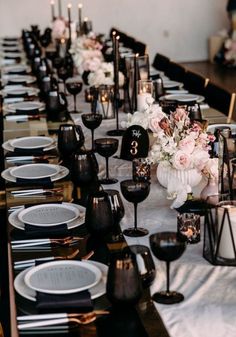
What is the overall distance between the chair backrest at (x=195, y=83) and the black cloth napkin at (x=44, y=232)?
3.01m

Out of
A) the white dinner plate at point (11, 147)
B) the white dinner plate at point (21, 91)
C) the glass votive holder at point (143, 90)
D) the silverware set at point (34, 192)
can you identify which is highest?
the glass votive holder at point (143, 90)

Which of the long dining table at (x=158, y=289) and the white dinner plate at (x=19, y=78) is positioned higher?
the white dinner plate at (x=19, y=78)

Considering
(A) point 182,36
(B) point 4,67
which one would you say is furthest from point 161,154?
(A) point 182,36

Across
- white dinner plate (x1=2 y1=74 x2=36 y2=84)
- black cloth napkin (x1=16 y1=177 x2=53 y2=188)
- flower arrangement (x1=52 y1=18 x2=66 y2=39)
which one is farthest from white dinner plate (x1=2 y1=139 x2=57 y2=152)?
flower arrangement (x1=52 y1=18 x2=66 y2=39)

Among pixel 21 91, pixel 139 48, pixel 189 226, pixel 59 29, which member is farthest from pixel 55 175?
pixel 59 29

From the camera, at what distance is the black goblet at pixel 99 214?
7.69 ft

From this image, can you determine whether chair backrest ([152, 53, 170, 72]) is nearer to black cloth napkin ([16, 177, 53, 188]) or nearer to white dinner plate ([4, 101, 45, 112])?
white dinner plate ([4, 101, 45, 112])

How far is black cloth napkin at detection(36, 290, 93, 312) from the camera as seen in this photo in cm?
195

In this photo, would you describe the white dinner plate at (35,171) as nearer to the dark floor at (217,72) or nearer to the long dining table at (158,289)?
the long dining table at (158,289)

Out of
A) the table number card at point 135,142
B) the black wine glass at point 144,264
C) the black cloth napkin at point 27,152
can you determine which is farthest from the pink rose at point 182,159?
the black cloth napkin at point 27,152

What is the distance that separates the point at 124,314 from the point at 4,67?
522 centimetres

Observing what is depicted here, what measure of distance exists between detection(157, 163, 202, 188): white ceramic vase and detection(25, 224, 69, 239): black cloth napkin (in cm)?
50

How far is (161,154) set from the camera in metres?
2.78

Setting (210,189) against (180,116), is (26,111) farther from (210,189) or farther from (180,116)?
(210,189)
